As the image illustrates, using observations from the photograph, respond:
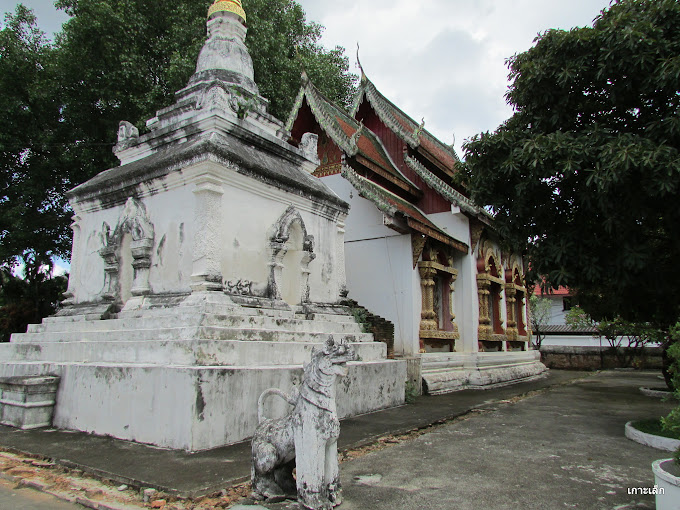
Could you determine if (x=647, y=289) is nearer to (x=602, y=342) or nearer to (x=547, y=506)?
(x=547, y=506)

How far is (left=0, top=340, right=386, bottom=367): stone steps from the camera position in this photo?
5438mm

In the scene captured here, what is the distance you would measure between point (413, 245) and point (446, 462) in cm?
616

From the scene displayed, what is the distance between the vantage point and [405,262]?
10.8 metres

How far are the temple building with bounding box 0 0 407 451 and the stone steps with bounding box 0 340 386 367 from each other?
2cm

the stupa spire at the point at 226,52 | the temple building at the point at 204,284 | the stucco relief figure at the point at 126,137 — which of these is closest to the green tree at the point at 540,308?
the temple building at the point at 204,284

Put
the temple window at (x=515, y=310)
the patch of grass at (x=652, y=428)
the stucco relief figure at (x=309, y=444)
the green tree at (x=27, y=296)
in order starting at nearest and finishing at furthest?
the stucco relief figure at (x=309, y=444)
the patch of grass at (x=652, y=428)
the green tree at (x=27, y=296)
the temple window at (x=515, y=310)

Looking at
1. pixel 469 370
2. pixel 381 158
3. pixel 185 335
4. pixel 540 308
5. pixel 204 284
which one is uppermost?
pixel 381 158

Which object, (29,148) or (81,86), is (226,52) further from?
(29,148)

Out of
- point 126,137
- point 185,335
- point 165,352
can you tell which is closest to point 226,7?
point 126,137

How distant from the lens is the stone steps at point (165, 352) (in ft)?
17.8

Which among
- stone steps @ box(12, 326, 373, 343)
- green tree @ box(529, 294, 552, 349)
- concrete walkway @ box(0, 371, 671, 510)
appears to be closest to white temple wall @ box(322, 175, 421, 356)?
concrete walkway @ box(0, 371, 671, 510)

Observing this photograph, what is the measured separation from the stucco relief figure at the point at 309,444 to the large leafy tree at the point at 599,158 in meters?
3.75

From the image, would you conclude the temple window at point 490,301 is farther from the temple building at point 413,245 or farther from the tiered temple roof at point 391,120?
the tiered temple roof at point 391,120

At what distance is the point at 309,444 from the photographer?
3523 mm
